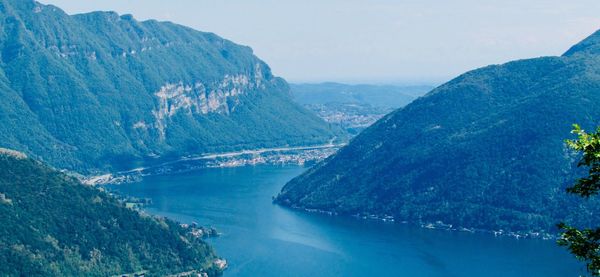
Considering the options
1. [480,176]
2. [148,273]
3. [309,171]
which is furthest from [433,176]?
[148,273]

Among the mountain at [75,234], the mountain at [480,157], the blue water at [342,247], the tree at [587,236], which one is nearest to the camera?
the tree at [587,236]

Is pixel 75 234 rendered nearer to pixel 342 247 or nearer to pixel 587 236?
pixel 342 247

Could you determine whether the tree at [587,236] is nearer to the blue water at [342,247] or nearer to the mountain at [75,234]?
the mountain at [75,234]

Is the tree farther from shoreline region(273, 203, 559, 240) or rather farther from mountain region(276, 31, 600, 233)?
shoreline region(273, 203, 559, 240)

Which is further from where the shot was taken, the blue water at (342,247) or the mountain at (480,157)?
the mountain at (480,157)

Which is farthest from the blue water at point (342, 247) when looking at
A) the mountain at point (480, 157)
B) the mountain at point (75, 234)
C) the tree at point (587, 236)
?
the tree at point (587, 236)

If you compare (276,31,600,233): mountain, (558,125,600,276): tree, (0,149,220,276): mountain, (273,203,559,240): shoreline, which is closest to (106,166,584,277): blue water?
(273,203,559,240): shoreline

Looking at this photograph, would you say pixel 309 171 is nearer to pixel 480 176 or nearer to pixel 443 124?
pixel 443 124
